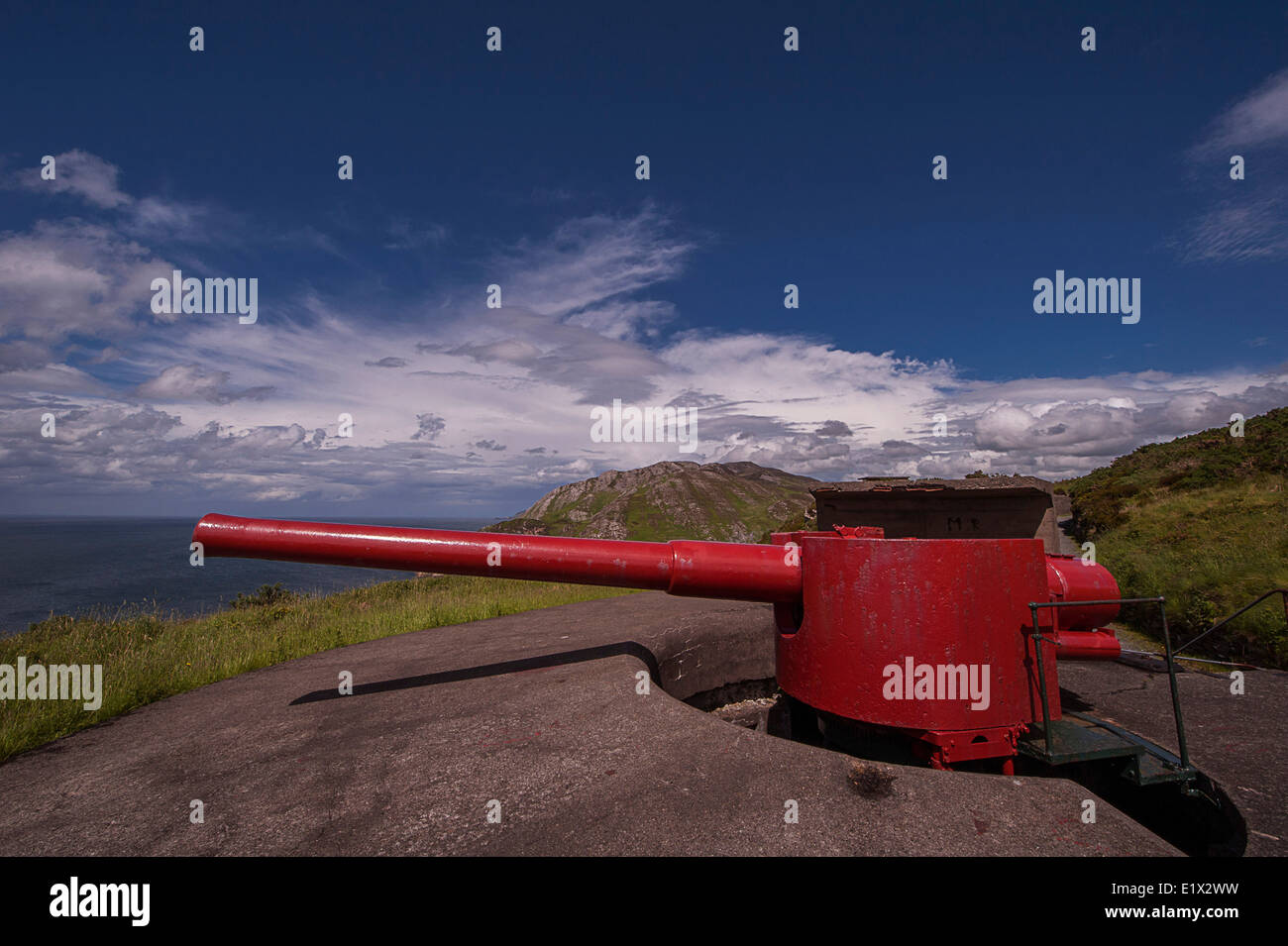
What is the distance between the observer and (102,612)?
305 inches

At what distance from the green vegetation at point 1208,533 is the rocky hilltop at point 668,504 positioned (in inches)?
573

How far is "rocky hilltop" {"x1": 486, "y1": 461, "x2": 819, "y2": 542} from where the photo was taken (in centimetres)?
3541

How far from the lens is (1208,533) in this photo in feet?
36.6

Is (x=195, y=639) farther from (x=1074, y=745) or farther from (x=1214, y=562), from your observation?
(x=1214, y=562)

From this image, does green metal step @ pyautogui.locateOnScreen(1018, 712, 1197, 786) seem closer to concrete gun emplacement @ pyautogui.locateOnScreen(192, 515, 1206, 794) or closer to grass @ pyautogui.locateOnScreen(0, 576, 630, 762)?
concrete gun emplacement @ pyautogui.locateOnScreen(192, 515, 1206, 794)

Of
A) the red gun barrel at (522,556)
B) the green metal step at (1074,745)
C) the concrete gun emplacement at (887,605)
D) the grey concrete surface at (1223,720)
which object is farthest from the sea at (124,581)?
the green metal step at (1074,745)

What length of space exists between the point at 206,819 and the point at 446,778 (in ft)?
3.13

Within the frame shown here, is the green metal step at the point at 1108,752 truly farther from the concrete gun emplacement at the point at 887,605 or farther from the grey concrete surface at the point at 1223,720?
the grey concrete surface at the point at 1223,720

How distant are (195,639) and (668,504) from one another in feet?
123

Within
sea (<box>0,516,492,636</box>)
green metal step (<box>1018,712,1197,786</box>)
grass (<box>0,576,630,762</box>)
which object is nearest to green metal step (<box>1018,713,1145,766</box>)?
green metal step (<box>1018,712,1197,786</box>)

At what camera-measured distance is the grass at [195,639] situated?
3692 millimetres

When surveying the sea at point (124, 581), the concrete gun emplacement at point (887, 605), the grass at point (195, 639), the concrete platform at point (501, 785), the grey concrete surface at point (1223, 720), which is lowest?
the sea at point (124, 581)
